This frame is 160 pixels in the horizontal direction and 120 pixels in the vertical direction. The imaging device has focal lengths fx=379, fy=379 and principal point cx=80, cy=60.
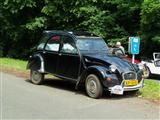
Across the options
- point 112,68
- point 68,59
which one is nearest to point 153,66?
point 68,59

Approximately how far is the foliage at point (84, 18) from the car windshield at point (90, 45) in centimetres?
617

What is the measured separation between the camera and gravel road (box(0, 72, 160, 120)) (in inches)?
341

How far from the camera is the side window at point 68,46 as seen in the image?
11.8 metres

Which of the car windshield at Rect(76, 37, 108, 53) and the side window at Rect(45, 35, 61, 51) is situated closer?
the car windshield at Rect(76, 37, 108, 53)

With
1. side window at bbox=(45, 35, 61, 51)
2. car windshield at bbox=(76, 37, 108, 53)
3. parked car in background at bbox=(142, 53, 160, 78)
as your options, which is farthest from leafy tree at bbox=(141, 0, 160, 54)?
side window at bbox=(45, 35, 61, 51)

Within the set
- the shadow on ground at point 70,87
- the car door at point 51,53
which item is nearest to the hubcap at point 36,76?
the shadow on ground at point 70,87

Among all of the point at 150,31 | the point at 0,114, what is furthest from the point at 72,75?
the point at 150,31

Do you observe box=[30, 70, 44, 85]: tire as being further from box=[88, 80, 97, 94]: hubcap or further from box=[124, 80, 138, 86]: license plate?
box=[124, 80, 138, 86]: license plate

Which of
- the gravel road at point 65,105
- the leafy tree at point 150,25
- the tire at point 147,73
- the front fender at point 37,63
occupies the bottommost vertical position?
the gravel road at point 65,105

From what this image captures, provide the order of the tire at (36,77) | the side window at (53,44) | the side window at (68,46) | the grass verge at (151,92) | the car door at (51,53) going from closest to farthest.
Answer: the grass verge at (151,92)
the side window at (68,46)
the car door at (51,53)
the side window at (53,44)
the tire at (36,77)

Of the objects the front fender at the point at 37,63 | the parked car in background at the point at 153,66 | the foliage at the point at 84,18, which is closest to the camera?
the front fender at the point at 37,63

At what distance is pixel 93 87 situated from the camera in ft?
35.4

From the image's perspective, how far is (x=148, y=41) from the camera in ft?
64.1

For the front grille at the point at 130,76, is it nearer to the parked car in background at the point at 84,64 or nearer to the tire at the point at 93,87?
the parked car in background at the point at 84,64
